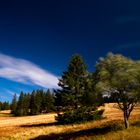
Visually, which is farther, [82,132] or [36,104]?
[36,104]

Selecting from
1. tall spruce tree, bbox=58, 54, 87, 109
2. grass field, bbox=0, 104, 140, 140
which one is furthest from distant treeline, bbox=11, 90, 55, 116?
grass field, bbox=0, 104, 140, 140

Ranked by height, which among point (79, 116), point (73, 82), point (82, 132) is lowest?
point (82, 132)

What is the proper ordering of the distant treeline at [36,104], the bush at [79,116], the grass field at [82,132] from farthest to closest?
the distant treeline at [36,104] < the bush at [79,116] < the grass field at [82,132]

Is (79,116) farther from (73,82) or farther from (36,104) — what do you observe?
(36,104)

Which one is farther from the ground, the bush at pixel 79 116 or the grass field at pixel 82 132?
the bush at pixel 79 116

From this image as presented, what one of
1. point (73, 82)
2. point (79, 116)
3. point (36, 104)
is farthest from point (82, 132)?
point (36, 104)

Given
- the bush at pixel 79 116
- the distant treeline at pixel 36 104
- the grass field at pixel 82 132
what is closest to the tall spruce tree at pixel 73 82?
the bush at pixel 79 116

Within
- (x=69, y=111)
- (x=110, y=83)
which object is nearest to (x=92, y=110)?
(x=69, y=111)

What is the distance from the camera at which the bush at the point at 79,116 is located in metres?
50.3

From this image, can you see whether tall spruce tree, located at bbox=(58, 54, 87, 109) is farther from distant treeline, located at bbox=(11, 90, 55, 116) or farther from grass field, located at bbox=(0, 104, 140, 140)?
distant treeline, located at bbox=(11, 90, 55, 116)

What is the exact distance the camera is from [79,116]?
165 feet

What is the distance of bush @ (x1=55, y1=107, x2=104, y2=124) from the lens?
165ft

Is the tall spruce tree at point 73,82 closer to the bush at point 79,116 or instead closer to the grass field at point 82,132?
the bush at point 79,116

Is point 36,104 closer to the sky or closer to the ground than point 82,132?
closer to the sky
